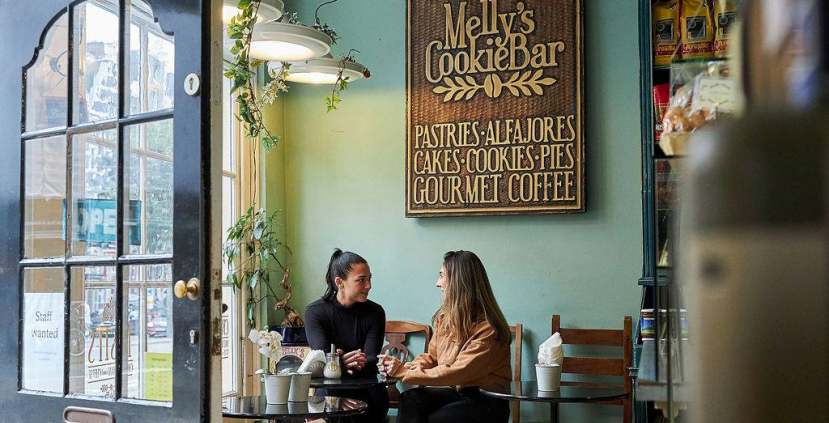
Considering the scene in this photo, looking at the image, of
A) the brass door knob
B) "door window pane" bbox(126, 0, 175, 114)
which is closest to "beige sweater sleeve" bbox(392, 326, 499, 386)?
the brass door knob

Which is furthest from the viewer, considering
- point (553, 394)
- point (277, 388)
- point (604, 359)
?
point (604, 359)

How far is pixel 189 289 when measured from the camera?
2.32 m

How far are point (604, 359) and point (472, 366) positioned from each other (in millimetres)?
1064

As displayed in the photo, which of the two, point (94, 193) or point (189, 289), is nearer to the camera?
point (189, 289)

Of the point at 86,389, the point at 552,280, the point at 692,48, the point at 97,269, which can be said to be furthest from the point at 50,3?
the point at 552,280

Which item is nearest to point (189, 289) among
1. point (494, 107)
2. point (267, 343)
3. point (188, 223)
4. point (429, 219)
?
point (188, 223)

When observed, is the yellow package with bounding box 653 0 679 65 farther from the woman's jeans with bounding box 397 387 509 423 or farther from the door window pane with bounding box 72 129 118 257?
the door window pane with bounding box 72 129 118 257

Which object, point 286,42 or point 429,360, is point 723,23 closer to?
point 286,42

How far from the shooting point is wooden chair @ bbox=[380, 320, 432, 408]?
5.28m

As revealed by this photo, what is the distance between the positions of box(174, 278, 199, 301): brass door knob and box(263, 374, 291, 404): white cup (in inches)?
44.4

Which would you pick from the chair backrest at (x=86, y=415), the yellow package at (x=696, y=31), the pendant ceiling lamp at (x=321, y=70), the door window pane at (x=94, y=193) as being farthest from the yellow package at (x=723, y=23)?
the pendant ceiling lamp at (x=321, y=70)

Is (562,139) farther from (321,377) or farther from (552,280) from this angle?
(321,377)

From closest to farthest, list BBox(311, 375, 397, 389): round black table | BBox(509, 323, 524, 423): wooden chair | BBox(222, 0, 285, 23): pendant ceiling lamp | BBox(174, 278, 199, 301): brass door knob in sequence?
1. BBox(174, 278, 199, 301): brass door knob
2. BBox(222, 0, 285, 23): pendant ceiling lamp
3. BBox(311, 375, 397, 389): round black table
4. BBox(509, 323, 524, 423): wooden chair

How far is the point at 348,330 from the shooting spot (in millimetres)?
4582
